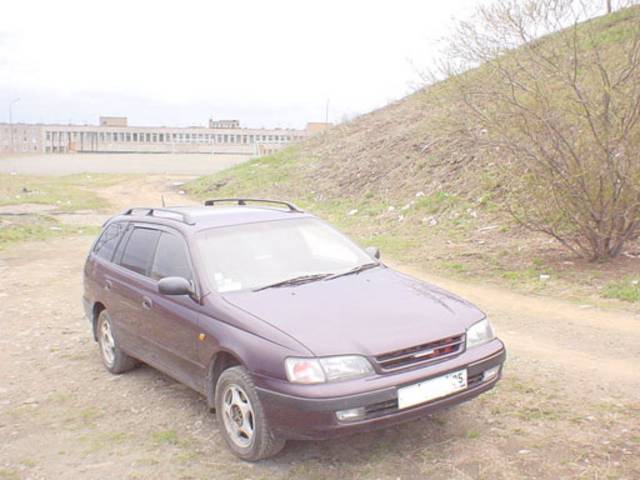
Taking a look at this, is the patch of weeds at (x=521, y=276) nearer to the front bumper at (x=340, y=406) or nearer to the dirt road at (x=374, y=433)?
the dirt road at (x=374, y=433)

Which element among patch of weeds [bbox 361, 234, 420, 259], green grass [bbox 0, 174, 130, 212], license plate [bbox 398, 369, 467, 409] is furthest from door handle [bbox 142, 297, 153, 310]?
green grass [bbox 0, 174, 130, 212]

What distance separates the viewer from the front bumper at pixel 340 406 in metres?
3.92

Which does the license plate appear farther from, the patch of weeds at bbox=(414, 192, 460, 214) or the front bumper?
the patch of weeds at bbox=(414, 192, 460, 214)

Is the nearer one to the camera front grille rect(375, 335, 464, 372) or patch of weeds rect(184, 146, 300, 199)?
front grille rect(375, 335, 464, 372)

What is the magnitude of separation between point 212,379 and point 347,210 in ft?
52.4

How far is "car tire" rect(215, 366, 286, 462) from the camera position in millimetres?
4188

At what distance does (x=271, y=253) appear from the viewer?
5387 millimetres

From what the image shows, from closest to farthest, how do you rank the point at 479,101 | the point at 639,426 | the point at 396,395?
1. the point at 396,395
2. the point at 639,426
3. the point at 479,101

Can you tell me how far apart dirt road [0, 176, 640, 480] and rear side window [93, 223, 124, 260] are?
3.54 ft

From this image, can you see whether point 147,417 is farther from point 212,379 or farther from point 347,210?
point 347,210

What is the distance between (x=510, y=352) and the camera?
6.57 metres

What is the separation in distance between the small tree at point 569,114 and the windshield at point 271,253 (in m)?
5.30

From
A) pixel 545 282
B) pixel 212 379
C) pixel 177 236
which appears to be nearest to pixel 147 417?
pixel 212 379

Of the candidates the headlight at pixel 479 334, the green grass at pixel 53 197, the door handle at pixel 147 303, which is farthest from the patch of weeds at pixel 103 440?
the green grass at pixel 53 197
